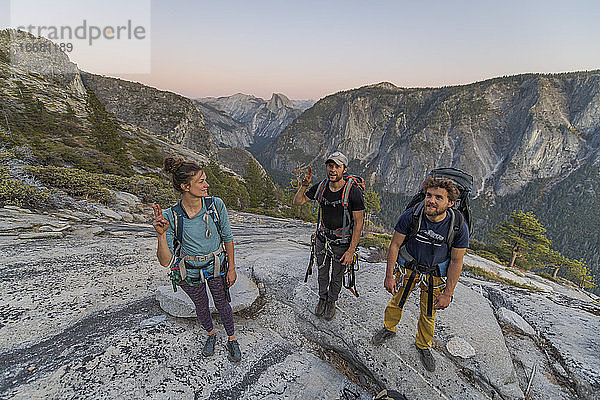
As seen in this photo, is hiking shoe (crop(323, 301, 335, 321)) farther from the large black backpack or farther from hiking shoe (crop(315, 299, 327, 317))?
the large black backpack

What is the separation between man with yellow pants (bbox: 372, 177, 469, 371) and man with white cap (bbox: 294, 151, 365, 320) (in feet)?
2.68

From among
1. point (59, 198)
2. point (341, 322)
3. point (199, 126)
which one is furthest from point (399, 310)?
point (199, 126)

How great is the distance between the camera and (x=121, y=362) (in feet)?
12.4

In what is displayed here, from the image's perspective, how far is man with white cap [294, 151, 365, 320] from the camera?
445 cm

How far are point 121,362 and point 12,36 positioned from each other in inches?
5423

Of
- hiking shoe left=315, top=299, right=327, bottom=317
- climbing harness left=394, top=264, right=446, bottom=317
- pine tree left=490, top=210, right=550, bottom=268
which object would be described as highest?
climbing harness left=394, top=264, right=446, bottom=317

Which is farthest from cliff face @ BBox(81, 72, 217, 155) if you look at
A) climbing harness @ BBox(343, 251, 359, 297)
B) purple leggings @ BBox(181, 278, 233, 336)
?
purple leggings @ BBox(181, 278, 233, 336)

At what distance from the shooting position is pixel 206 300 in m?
4.08

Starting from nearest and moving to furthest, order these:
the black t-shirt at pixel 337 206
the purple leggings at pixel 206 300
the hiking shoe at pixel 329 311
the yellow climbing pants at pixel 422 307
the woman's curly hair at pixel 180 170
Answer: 1. the woman's curly hair at pixel 180 170
2. the purple leggings at pixel 206 300
3. the yellow climbing pants at pixel 422 307
4. the black t-shirt at pixel 337 206
5. the hiking shoe at pixel 329 311

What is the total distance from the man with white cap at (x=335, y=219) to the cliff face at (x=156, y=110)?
116486mm

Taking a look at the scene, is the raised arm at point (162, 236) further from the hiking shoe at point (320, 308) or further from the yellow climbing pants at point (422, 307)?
the yellow climbing pants at point (422, 307)

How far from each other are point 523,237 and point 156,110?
5118 inches

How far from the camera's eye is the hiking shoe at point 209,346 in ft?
13.5

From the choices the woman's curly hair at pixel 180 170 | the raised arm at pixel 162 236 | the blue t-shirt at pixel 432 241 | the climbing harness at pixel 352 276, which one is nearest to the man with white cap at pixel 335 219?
the climbing harness at pixel 352 276
